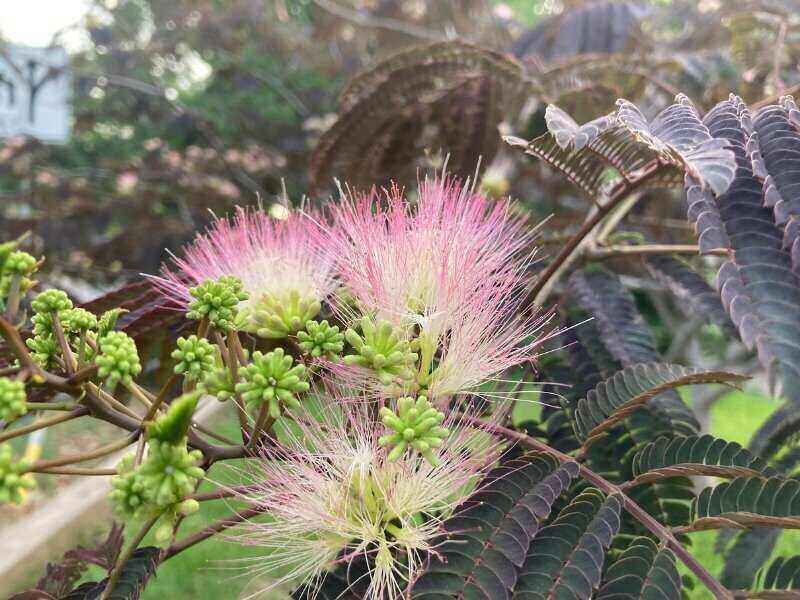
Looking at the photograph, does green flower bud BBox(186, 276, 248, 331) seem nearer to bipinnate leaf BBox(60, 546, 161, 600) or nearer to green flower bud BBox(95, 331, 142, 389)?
green flower bud BBox(95, 331, 142, 389)

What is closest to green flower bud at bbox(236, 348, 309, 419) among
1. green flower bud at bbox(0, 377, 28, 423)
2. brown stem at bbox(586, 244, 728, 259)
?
green flower bud at bbox(0, 377, 28, 423)

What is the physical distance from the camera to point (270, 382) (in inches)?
32.8

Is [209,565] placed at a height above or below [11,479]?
below

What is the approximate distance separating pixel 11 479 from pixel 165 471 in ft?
0.50

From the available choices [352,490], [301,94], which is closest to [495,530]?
[352,490]

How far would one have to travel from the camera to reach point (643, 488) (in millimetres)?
1148

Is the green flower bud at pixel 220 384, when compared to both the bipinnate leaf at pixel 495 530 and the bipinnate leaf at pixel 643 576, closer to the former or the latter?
the bipinnate leaf at pixel 495 530

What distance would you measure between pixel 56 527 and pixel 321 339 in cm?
304

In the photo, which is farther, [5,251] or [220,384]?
[220,384]

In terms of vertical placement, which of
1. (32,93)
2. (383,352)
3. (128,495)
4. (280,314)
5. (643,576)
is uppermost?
(32,93)

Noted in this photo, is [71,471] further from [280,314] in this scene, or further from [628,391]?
[628,391]

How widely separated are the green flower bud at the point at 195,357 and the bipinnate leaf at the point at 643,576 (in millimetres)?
Result: 607

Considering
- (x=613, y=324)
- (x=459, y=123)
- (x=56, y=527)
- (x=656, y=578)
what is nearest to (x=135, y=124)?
(x=56, y=527)

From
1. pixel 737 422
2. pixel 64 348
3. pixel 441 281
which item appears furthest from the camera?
pixel 737 422
